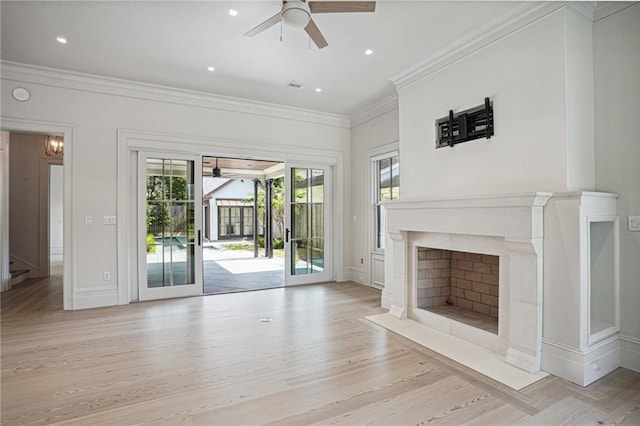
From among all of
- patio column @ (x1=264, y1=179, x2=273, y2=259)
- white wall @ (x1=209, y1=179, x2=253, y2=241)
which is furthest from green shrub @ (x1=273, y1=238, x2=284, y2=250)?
white wall @ (x1=209, y1=179, x2=253, y2=241)

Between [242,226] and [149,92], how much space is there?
10387 mm

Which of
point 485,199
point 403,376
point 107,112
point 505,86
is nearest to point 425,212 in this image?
point 485,199

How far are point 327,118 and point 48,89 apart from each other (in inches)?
162

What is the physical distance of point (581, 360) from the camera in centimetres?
249

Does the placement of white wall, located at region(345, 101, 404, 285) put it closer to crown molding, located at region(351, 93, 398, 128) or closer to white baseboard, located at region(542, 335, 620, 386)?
crown molding, located at region(351, 93, 398, 128)

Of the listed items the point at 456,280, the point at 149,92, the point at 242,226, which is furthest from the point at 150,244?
the point at 242,226

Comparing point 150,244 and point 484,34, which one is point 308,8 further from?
point 150,244

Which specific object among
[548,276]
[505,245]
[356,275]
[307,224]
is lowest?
→ [356,275]

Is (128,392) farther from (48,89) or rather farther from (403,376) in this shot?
(48,89)

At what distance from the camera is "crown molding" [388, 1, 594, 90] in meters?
2.83

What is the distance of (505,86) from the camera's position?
3172 mm

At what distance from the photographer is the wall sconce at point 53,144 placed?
6406mm

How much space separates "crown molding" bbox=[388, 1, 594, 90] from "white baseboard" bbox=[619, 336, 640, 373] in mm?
2721

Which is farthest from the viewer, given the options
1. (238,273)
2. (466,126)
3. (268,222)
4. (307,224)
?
(268,222)
